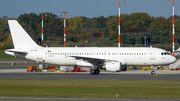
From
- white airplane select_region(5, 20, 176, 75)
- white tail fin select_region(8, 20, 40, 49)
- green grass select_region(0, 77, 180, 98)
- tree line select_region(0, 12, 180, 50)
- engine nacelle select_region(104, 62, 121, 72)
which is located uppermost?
tree line select_region(0, 12, 180, 50)

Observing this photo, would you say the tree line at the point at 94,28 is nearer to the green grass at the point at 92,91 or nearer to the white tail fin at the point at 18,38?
the white tail fin at the point at 18,38

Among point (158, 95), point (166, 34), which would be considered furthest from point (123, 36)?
point (158, 95)

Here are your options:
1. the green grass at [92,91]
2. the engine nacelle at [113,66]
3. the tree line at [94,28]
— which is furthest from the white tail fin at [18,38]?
the tree line at [94,28]

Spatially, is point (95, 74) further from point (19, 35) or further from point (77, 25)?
point (77, 25)

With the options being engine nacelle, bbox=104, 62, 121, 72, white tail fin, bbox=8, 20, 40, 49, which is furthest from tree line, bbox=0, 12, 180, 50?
engine nacelle, bbox=104, 62, 121, 72

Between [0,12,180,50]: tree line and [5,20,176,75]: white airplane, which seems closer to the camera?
[5,20,176,75]: white airplane

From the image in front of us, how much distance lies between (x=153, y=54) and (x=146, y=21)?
111 m

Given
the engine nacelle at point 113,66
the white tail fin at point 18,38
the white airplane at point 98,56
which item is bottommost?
the engine nacelle at point 113,66

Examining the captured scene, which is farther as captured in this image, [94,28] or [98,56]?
[94,28]

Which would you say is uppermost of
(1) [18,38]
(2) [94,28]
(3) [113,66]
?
(2) [94,28]

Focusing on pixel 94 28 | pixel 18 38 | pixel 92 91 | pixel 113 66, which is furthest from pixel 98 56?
pixel 94 28

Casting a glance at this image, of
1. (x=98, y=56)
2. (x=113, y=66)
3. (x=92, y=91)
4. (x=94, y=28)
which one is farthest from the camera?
(x=94, y=28)

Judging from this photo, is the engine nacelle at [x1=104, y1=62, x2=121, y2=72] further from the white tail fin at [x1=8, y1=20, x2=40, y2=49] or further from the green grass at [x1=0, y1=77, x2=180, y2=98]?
the green grass at [x1=0, y1=77, x2=180, y2=98]

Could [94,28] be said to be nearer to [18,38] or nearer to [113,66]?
[18,38]
